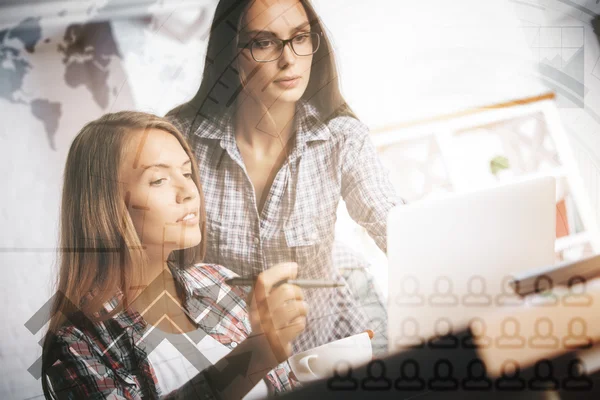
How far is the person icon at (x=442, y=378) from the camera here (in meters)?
0.96

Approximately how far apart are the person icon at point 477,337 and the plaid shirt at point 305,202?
0.84 ft

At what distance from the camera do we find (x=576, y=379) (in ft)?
2.88

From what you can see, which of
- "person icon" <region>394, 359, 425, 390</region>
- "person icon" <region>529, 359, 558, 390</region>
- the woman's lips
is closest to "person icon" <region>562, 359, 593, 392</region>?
"person icon" <region>529, 359, 558, 390</region>

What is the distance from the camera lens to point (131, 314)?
109 cm

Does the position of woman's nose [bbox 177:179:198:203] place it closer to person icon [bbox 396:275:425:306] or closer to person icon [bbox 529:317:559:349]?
person icon [bbox 396:275:425:306]

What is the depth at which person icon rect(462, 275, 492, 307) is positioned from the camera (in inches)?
37.8

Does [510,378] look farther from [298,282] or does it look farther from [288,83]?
[288,83]

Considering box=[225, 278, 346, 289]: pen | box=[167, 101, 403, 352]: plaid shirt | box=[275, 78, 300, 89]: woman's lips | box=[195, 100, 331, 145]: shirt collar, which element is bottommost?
box=[225, 278, 346, 289]: pen

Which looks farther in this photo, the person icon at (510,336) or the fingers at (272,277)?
the fingers at (272,277)

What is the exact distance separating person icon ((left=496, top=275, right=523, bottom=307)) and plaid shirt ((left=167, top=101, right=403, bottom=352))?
28 centimetres

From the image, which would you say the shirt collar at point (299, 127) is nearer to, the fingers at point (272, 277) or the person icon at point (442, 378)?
the fingers at point (272, 277)

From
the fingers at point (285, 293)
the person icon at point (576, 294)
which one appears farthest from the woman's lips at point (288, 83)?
the person icon at point (576, 294)

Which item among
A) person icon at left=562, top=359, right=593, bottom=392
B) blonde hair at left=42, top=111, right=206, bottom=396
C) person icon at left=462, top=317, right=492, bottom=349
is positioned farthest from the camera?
blonde hair at left=42, top=111, right=206, bottom=396

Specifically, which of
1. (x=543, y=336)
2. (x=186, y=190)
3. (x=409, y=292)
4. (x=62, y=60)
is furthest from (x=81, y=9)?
(x=543, y=336)
